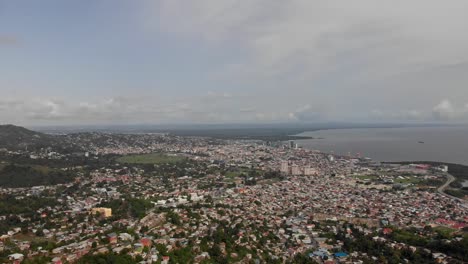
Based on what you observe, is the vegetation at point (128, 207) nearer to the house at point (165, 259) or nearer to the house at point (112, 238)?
the house at point (112, 238)

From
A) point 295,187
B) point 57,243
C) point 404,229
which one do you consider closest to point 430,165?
point 295,187

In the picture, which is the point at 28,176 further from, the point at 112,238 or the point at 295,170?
the point at 295,170

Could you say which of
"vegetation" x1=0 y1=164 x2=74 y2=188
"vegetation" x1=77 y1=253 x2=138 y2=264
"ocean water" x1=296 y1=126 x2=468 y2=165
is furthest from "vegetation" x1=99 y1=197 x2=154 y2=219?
"ocean water" x1=296 y1=126 x2=468 y2=165

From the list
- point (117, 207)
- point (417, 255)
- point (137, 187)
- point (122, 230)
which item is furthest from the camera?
point (137, 187)

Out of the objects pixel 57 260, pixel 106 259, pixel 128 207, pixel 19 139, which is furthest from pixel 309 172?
pixel 19 139

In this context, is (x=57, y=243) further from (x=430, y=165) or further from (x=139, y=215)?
(x=430, y=165)

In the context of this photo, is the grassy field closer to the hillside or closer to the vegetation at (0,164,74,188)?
the vegetation at (0,164,74,188)

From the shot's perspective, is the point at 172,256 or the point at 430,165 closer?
the point at 172,256

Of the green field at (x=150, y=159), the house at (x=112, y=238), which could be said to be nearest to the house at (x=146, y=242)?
the house at (x=112, y=238)
